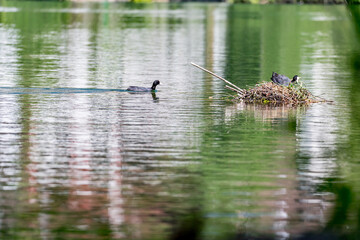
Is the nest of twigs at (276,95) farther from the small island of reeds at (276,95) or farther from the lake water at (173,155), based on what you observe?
the lake water at (173,155)

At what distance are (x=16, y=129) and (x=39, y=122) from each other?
1.32 meters

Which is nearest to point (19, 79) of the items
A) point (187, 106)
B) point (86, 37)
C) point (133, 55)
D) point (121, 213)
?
point (187, 106)

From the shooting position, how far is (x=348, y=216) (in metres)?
1.97

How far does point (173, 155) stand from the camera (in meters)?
13.4

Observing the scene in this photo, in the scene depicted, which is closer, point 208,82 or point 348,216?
point 348,216

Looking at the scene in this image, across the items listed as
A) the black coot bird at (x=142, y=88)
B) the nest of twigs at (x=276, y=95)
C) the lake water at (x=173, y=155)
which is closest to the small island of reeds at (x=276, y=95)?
the nest of twigs at (x=276, y=95)

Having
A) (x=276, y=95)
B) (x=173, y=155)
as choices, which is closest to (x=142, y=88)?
(x=276, y=95)

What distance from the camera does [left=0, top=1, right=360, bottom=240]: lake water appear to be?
5.16 meters

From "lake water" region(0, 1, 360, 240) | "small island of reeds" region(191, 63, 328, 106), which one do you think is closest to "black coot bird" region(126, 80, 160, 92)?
"lake water" region(0, 1, 360, 240)

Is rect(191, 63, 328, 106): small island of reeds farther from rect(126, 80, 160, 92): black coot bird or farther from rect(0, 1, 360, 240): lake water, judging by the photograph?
rect(126, 80, 160, 92): black coot bird

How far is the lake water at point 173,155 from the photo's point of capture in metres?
5.16

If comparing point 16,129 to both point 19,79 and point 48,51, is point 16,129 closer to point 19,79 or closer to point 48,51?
point 19,79

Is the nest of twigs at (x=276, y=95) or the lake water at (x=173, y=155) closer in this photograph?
the lake water at (x=173, y=155)

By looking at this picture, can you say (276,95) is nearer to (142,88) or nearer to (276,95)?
(276,95)
